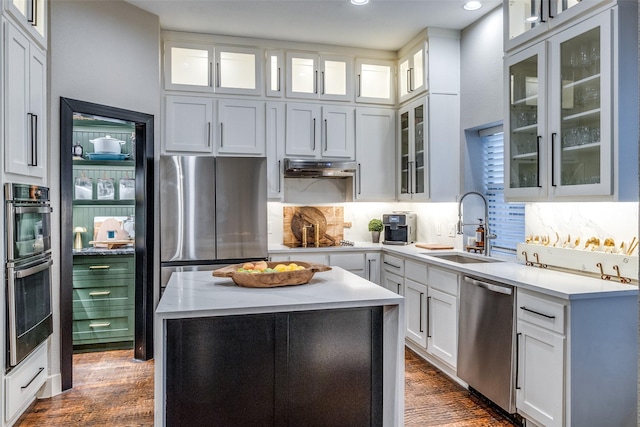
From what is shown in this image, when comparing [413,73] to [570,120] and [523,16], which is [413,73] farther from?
[570,120]

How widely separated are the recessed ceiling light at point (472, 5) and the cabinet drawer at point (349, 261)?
92.7 inches

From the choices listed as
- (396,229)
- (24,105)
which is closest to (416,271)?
(396,229)

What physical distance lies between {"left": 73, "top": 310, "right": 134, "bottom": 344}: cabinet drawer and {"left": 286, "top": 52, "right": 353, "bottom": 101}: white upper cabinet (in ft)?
8.75

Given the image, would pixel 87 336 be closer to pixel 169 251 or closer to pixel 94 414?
pixel 169 251

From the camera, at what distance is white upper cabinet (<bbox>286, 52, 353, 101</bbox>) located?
4.45 meters

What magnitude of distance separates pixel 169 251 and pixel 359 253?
177cm

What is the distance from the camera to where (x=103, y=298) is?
13.4ft

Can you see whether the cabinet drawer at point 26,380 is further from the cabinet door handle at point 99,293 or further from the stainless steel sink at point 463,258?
the stainless steel sink at point 463,258

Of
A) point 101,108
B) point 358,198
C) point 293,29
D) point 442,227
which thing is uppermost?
point 293,29

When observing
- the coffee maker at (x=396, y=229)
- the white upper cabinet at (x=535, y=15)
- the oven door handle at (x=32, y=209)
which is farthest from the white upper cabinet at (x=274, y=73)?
the oven door handle at (x=32, y=209)

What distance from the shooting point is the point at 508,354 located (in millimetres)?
2604

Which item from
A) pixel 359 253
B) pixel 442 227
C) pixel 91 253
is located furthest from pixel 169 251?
pixel 442 227

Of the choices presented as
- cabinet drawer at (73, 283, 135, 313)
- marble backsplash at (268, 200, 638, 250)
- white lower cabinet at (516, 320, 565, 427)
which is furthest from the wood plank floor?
marble backsplash at (268, 200, 638, 250)

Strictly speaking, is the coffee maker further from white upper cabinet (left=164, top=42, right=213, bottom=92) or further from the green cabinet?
the green cabinet
